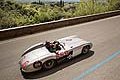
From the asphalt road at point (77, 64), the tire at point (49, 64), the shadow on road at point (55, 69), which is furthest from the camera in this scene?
the tire at point (49, 64)

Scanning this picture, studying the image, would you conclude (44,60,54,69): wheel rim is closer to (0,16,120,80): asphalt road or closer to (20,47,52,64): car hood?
(0,16,120,80): asphalt road

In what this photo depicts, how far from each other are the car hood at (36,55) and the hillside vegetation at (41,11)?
5.63m

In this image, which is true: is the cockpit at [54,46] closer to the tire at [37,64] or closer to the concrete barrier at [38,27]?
the tire at [37,64]

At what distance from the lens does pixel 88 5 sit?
19203mm

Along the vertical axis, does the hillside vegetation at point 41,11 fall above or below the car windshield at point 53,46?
above

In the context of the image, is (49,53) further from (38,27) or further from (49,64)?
(38,27)

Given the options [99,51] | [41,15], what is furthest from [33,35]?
[99,51]

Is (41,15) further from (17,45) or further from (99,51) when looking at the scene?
(99,51)

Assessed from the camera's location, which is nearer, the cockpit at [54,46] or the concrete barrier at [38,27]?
the cockpit at [54,46]

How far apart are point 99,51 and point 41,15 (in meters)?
7.30

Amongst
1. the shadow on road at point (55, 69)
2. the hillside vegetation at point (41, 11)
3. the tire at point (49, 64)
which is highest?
the hillside vegetation at point (41, 11)

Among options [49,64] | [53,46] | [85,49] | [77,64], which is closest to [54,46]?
[53,46]

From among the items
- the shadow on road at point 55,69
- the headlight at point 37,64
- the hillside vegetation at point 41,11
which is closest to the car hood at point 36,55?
the headlight at point 37,64

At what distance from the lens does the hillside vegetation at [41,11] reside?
42.8 feet
